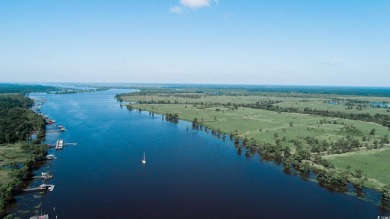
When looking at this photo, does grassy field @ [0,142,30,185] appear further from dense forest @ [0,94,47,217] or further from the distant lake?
the distant lake

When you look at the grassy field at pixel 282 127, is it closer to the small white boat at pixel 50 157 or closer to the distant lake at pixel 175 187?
the distant lake at pixel 175 187

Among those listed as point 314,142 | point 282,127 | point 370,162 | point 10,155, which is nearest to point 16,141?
point 10,155

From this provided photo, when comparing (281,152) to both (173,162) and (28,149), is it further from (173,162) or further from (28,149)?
(28,149)

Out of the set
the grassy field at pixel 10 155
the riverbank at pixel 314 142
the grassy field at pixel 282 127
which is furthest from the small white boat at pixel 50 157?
→ the grassy field at pixel 282 127

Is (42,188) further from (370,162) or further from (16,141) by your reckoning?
(370,162)

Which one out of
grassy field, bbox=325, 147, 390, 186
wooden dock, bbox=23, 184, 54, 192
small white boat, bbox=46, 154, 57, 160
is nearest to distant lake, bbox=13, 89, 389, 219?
wooden dock, bbox=23, 184, 54, 192

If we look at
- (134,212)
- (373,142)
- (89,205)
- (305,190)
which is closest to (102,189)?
(89,205)
